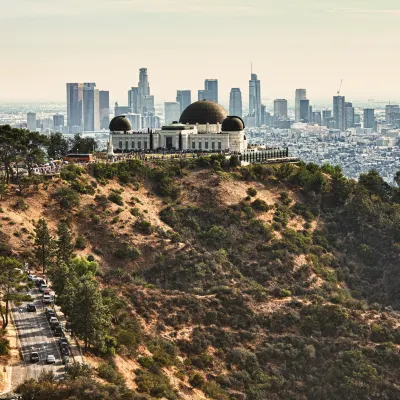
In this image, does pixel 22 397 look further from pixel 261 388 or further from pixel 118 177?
pixel 118 177

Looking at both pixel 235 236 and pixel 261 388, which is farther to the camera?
pixel 235 236

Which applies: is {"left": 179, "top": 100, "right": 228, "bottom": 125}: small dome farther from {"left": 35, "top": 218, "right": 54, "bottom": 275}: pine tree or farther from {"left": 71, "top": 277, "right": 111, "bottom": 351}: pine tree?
{"left": 71, "top": 277, "right": 111, "bottom": 351}: pine tree

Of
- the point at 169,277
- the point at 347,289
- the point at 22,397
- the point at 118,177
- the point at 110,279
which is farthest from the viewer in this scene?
the point at 118,177

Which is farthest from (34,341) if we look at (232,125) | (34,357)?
(232,125)

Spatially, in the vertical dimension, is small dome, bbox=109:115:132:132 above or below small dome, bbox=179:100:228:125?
below

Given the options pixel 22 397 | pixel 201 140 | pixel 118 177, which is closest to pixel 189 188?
pixel 118 177

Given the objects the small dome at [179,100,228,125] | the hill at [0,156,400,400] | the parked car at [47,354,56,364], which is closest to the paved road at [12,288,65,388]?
the parked car at [47,354,56,364]

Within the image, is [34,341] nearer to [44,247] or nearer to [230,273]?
[44,247]
